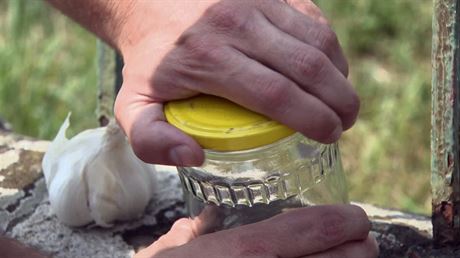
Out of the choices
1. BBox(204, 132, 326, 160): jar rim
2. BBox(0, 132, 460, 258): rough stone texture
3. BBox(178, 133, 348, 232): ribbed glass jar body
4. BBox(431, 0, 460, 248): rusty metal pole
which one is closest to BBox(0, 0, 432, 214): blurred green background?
BBox(0, 132, 460, 258): rough stone texture

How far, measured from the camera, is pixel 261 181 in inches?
41.2

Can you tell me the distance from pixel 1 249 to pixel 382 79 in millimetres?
1381

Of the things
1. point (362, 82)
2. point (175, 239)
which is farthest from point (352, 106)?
point (362, 82)

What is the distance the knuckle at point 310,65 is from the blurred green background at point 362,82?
1.06 m

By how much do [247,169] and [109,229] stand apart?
337 mm

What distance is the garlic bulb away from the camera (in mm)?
1265

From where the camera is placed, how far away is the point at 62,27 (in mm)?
2627

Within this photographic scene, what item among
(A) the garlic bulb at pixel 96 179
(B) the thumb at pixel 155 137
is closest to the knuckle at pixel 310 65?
(B) the thumb at pixel 155 137

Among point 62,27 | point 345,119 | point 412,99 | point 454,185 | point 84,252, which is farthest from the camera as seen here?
point 62,27

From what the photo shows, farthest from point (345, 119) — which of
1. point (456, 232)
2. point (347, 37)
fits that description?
point (347, 37)

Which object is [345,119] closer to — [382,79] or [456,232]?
[456,232]

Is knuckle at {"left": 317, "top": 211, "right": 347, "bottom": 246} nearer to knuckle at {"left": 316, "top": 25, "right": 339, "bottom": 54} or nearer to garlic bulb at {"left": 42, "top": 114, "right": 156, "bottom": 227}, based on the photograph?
knuckle at {"left": 316, "top": 25, "right": 339, "bottom": 54}

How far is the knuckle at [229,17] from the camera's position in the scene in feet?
3.28

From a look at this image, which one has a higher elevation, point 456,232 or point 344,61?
point 344,61
